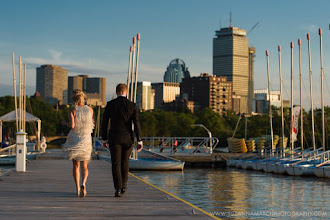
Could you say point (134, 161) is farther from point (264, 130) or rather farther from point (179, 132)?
point (179, 132)

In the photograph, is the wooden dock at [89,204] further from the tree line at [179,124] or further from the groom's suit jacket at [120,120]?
the tree line at [179,124]

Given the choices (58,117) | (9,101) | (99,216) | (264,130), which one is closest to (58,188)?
(99,216)

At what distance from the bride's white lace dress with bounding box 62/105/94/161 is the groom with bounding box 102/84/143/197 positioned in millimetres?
347

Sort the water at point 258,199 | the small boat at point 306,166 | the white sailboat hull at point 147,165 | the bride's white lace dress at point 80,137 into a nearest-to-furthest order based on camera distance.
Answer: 1. the bride's white lace dress at point 80,137
2. the water at point 258,199
3. the small boat at point 306,166
4. the white sailboat hull at point 147,165

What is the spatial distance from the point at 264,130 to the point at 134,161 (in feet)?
250

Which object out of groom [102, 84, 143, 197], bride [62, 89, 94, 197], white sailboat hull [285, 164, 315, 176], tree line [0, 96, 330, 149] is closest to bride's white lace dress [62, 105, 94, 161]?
bride [62, 89, 94, 197]

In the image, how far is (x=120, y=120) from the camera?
1196 centimetres

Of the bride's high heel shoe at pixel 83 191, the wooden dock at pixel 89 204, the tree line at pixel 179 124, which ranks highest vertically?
the tree line at pixel 179 124

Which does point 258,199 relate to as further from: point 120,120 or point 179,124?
point 179,124

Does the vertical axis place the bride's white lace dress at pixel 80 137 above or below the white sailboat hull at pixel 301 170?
above

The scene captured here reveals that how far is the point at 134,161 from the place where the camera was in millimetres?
45188

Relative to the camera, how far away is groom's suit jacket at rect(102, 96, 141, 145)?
469 inches

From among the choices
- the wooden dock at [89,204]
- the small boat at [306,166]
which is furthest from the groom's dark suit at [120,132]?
the small boat at [306,166]

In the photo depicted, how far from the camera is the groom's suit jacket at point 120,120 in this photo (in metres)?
11.9
